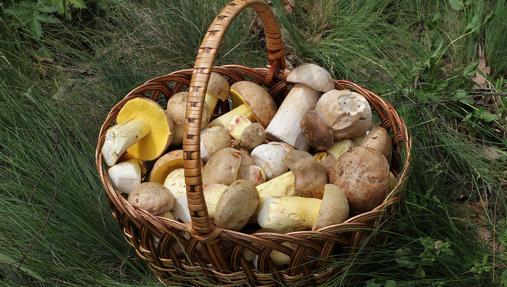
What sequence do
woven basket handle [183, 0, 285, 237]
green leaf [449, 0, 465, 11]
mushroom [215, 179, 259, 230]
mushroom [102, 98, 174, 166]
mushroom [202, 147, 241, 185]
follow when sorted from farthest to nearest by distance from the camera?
green leaf [449, 0, 465, 11]
mushroom [102, 98, 174, 166]
mushroom [202, 147, 241, 185]
mushroom [215, 179, 259, 230]
woven basket handle [183, 0, 285, 237]

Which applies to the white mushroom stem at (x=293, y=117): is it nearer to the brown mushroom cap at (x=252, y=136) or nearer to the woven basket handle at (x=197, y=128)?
the brown mushroom cap at (x=252, y=136)

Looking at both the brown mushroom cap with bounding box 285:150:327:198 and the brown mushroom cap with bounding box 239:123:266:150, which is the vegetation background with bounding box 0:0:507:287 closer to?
the brown mushroom cap with bounding box 285:150:327:198

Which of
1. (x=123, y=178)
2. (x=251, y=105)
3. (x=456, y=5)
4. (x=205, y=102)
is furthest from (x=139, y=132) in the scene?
(x=456, y=5)

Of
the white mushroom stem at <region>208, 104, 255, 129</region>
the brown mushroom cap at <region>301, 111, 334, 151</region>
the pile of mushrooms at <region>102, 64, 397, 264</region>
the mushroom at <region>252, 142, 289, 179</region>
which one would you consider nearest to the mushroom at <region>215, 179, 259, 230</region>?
the pile of mushrooms at <region>102, 64, 397, 264</region>

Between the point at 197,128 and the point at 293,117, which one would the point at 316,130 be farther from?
the point at 197,128

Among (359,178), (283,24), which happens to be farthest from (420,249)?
(283,24)

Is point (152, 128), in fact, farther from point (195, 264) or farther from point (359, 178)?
point (359, 178)

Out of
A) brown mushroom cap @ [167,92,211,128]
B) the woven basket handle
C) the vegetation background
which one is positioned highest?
the woven basket handle

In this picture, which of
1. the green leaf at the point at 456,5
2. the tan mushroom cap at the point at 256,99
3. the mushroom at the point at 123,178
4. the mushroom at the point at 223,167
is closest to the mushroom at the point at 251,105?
the tan mushroom cap at the point at 256,99

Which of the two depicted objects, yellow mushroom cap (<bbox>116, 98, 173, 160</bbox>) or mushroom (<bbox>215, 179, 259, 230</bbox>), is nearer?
mushroom (<bbox>215, 179, 259, 230</bbox>)
